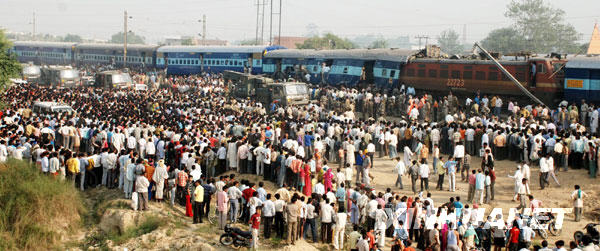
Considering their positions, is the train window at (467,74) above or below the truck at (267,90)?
above

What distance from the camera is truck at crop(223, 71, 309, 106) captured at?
28434mm

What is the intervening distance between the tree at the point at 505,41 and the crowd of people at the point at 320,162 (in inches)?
2175

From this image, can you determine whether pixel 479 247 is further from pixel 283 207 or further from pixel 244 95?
pixel 244 95

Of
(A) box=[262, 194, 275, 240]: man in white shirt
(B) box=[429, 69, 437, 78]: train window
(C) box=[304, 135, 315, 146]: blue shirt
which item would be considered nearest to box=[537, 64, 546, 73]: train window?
(B) box=[429, 69, 437, 78]: train window

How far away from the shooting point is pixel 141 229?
47.8ft

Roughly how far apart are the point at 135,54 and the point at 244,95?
2738 cm

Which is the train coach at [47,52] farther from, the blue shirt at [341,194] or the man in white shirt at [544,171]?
the man in white shirt at [544,171]

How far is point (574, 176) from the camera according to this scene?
1755 cm

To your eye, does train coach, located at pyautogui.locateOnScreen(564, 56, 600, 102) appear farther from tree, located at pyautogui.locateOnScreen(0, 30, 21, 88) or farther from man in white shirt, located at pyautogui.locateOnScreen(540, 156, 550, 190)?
tree, located at pyautogui.locateOnScreen(0, 30, 21, 88)

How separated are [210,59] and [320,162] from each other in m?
32.2

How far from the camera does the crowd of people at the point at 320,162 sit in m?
13.2

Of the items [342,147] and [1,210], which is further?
[342,147]

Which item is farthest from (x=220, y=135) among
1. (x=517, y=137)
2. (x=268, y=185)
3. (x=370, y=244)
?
(x=517, y=137)

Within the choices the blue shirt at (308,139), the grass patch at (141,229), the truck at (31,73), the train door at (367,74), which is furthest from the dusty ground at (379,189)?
the truck at (31,73)
